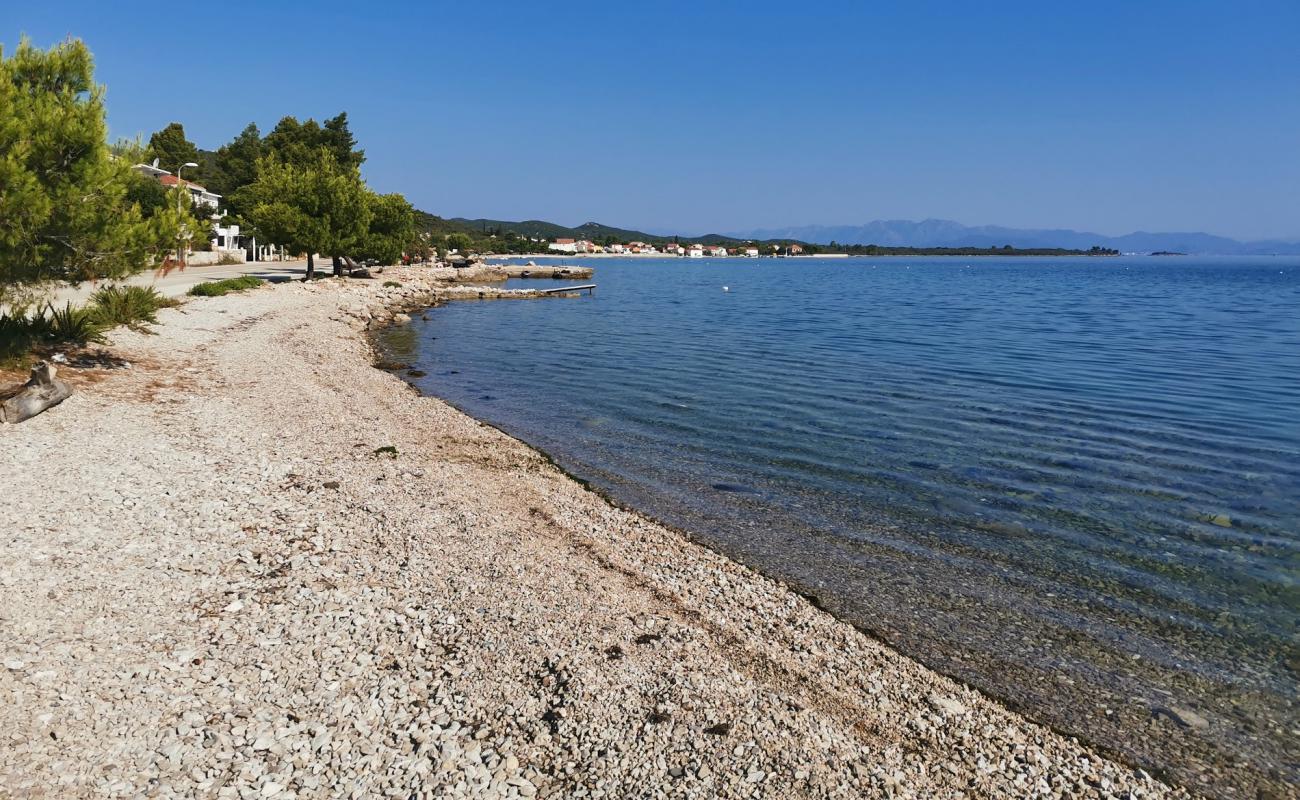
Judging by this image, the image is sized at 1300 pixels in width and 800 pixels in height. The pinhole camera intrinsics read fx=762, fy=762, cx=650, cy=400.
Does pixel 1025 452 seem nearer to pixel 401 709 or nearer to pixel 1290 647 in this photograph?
pixel 1290 647

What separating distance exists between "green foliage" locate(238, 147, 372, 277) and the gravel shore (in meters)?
41.6

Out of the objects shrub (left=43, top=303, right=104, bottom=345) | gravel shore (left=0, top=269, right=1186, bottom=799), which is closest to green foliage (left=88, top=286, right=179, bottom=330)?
shrub (left=43, top=303, right=104, bottom=345)

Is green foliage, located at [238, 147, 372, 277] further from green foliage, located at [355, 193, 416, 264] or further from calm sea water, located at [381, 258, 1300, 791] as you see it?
calm sea water, located at [381, 258, 1300, 791]

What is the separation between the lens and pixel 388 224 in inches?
2566

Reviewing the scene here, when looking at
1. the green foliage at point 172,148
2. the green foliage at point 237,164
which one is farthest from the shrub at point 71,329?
the green foliage at point 172,148

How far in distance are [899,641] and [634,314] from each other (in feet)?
155

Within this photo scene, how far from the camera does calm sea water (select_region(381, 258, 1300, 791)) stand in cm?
838

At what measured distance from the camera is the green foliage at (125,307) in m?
21.7

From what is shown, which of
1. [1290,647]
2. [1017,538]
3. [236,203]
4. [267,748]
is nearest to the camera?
[267,748]

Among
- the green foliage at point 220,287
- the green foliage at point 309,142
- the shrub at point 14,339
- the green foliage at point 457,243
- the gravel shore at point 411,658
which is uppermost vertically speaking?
the green foliage at point 309,142

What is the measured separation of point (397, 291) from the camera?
57.8m

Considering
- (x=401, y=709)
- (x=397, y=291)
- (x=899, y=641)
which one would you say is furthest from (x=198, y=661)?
(x=397, y=291)

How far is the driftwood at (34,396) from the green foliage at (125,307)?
761cm

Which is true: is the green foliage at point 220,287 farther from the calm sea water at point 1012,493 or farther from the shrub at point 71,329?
the shrub at point 71,329
